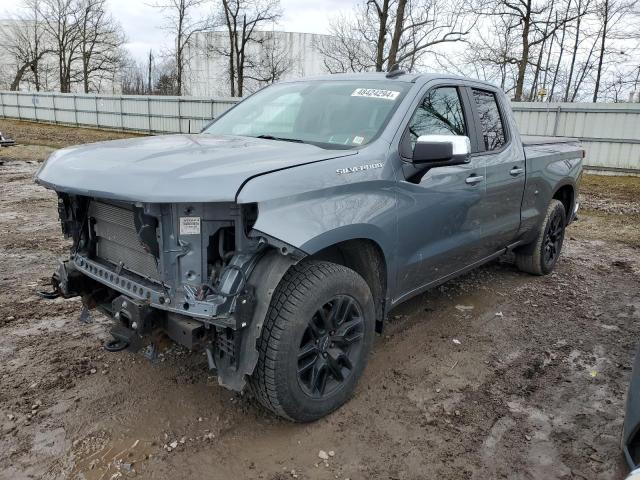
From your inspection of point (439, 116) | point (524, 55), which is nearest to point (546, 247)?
point (439, 116)

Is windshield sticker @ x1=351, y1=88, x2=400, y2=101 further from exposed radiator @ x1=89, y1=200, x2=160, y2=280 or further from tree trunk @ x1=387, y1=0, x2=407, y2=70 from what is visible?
tree trunk @ x1=387, y1=0, x2=407, y2=70

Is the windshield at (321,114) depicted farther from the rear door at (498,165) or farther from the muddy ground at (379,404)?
the muddy ground at (379,404)

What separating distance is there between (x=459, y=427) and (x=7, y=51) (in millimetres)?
56510

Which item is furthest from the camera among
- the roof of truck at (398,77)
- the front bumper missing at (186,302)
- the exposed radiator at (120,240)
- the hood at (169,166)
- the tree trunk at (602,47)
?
the tree trunk at (602,47)

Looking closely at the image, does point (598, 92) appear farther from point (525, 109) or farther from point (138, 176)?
point (138, 176)

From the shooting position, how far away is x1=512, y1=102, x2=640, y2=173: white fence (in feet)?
46.8

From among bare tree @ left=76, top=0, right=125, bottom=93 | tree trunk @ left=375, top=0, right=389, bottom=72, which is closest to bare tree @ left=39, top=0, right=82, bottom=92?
bare tree @ left=76, top=0, right=125, bottom=93

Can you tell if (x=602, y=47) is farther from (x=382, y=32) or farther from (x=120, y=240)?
(x=120, y=240)

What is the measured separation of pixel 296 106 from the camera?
3.75 m

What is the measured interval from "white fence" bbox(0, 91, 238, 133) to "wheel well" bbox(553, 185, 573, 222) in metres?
16.6

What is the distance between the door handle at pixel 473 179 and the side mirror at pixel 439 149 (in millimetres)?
735

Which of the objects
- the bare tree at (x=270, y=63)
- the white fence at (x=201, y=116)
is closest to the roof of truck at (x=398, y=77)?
the white fence at (x=201, y=116)

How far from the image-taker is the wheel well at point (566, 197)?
18.7 feet

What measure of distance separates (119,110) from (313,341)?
27.4 meters
